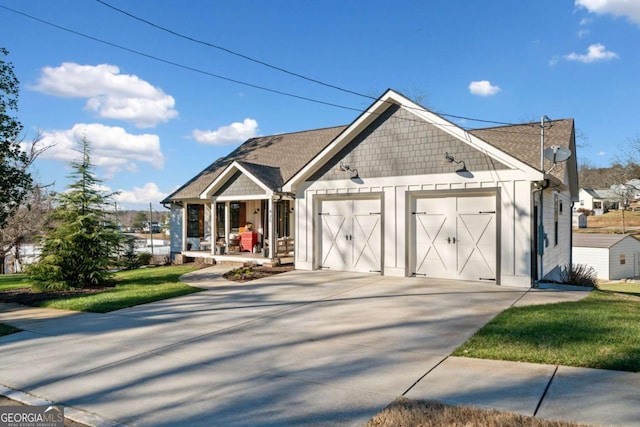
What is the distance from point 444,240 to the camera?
11.9 m

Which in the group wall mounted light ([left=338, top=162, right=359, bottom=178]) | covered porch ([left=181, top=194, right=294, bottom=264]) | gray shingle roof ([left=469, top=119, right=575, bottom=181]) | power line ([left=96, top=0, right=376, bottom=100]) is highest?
power line ([left=96, top=0, right=376, bottom=100])

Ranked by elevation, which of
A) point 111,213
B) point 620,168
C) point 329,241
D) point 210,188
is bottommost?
point 329,241

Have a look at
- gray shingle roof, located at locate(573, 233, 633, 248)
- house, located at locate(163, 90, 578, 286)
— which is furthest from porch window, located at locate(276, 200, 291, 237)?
gray shingle roof, located at locate(573, 233, 633, 248)

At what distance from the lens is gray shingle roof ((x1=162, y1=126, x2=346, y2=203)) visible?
59.0 feet

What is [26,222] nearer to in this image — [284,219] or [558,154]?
[284,219]

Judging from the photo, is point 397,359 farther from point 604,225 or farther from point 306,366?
point 604,225

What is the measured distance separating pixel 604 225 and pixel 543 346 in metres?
60.5

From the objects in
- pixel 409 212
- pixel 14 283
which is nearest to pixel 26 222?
pixel 14 283

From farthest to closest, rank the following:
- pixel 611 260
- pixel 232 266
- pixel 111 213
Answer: pixel 611 260, pixel 232 266, pixel 111 213

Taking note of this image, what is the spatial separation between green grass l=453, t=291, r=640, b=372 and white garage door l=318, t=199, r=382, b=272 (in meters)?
5.62

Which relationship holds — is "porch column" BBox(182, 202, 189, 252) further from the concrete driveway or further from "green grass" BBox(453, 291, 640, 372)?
"green grass" BBox(453, 291, 640, 372)

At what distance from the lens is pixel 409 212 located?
40.7ft

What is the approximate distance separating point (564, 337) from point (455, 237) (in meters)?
6.01

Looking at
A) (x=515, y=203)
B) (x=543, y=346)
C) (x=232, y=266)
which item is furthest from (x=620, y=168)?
(x=543, y=346)
